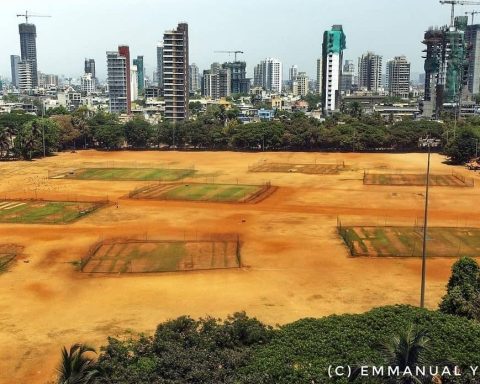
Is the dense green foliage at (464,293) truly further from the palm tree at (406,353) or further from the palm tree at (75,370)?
the palm tree at (75,370)

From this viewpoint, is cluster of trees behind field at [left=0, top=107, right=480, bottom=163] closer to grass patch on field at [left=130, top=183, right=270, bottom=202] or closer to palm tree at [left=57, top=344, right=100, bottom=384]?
grass patch on field at [left=130, top=183, right=270, bottom=202]

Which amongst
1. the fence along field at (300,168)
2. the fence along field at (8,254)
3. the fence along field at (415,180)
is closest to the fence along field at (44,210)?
the fence along field at (8,254)

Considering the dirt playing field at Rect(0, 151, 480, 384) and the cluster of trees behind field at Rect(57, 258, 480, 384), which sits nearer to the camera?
the cluster of trees behind field at Rect(57, 258, 480, 384)

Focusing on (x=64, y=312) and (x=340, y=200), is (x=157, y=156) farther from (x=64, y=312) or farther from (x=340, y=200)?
(x=64, y=312)

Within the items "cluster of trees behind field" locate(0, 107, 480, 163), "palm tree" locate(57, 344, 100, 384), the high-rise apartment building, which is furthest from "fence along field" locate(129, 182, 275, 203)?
the high-rise apartment building

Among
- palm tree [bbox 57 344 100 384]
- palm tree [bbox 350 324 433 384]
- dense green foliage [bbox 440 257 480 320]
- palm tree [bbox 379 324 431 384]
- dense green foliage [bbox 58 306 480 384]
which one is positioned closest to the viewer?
palm tree [bbox 57 344 100 384]

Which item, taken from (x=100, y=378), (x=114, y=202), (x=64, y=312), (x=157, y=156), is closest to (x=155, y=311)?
(x=64, y=312)

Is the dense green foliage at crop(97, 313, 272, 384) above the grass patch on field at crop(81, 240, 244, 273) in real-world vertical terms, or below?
above
